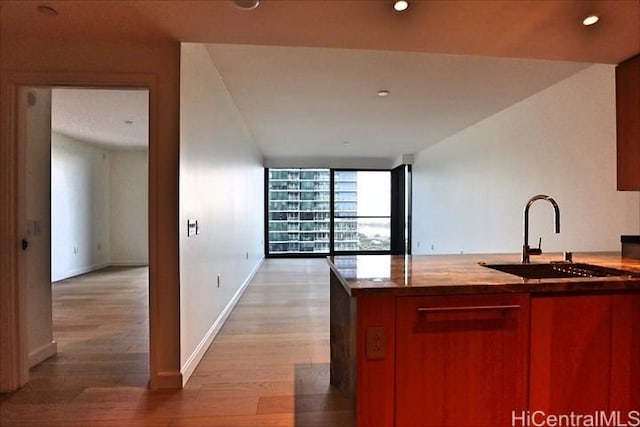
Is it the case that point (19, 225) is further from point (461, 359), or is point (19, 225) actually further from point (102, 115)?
point (102, 115)

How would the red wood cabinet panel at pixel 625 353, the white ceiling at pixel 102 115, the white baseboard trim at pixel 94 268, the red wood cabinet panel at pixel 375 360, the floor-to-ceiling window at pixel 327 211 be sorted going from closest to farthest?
the red wood cabinet panel at pixel 375 360 → the red wood cabinet panel at pixel 625 353 → the white ceiling at pixel 102 115 → the white baseboard trim at pixel 94 268 → the floor-to-ceiling window at pixel 327 211

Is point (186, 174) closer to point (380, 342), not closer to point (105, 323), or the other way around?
point (380, 342)

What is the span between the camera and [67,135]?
5336 mm

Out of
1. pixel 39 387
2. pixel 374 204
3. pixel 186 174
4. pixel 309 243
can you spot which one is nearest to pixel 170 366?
pixel 39 387

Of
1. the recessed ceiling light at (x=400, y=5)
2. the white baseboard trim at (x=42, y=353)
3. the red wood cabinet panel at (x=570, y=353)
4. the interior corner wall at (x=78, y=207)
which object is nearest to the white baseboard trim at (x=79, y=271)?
the interior corner wall at (x=78, y=207)

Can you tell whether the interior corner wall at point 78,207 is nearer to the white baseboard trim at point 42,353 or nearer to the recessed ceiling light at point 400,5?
the white baseboard trim at point 42,353

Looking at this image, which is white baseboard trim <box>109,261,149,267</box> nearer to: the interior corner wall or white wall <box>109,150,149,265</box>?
white wall <box>109,150,149,265</box>

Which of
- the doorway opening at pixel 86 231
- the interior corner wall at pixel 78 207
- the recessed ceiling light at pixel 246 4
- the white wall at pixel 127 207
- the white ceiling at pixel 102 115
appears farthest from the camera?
the white wall at pixel 127 207

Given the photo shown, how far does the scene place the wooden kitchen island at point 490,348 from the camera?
1.26m

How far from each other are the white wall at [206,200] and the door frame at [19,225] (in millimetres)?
145

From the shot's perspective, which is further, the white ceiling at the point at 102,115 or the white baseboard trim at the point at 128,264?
the white baseboard trim at the point at 128,264

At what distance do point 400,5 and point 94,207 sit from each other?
6675 mm

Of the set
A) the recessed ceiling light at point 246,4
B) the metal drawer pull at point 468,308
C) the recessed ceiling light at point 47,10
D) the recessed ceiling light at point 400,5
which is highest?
the recessed ceiling light at point 47,10

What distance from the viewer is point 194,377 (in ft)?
7.21
